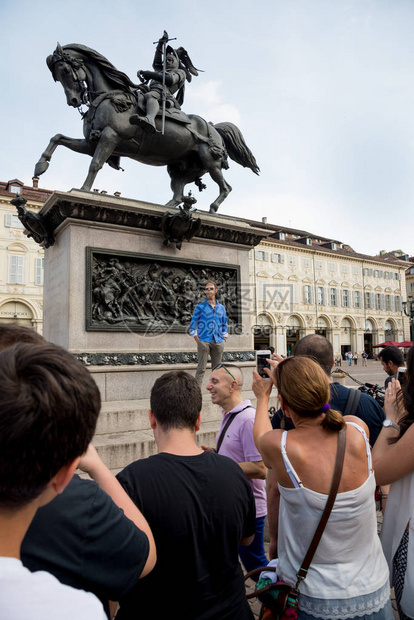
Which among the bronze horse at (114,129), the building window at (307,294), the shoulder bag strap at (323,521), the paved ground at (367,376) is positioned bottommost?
the paved ground at (367,376)

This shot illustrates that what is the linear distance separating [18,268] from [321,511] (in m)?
40.6

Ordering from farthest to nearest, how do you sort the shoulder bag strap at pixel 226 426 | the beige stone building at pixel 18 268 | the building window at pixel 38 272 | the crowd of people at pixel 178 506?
the building window at pixel 38 272 < the beige stone building at pixel 18 268 < the shoulder bag strap at pixel 226 426 < the crowd of people at pixel 178 506

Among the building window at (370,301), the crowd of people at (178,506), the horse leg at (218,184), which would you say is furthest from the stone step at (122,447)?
the building window at (370,301)

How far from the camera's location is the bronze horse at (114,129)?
7.73 metres

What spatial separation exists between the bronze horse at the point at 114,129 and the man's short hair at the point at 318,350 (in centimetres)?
601

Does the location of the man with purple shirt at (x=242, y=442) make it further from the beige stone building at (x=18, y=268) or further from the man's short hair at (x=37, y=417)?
the beige stone building at (x=18, y=268)

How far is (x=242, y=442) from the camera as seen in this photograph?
10.2 feet

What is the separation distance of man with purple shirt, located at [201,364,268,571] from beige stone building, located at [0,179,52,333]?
37.6 meters

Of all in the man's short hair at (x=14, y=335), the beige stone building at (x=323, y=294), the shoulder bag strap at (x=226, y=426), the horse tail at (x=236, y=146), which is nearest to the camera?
the man's short hair at (x=14, y=335)

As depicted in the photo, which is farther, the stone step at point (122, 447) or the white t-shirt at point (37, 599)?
the stone step at point (122, 447)

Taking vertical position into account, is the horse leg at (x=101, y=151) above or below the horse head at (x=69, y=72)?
below

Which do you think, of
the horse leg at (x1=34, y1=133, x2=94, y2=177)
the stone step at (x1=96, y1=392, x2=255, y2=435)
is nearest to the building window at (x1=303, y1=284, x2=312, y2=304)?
the horse leg at (x1=34, y1=133, x2=94, y2=177)

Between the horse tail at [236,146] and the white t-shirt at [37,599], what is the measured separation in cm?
1006

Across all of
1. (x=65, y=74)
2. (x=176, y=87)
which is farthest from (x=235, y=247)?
(x=65, y=74)
